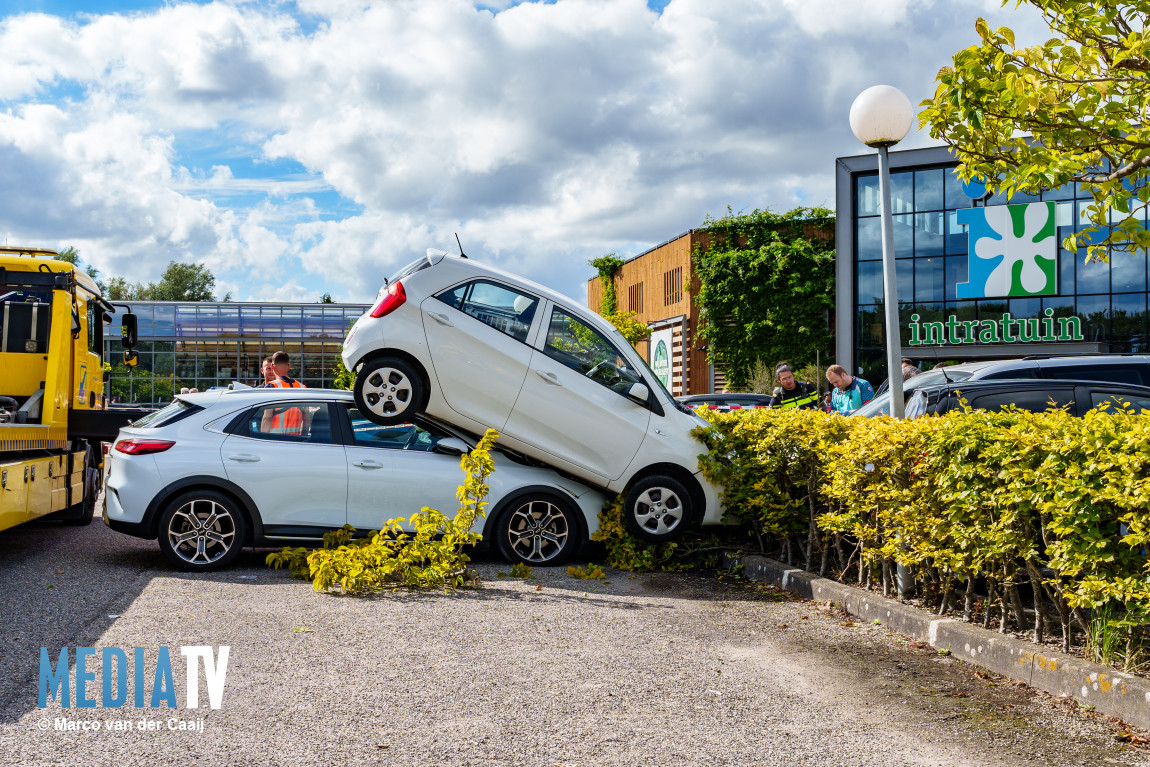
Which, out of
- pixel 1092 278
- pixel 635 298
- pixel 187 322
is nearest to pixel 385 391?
pixel 1092 278

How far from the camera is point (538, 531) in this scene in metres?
8.11

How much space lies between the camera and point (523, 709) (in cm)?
438

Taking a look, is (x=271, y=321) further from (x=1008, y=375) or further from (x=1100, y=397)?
(x=1100, y=397)

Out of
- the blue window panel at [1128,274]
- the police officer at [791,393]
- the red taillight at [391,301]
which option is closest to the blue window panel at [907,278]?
the blue window panel at [1128,274]

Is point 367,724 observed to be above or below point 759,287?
below

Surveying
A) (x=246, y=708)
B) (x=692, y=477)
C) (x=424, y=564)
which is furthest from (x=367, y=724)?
(x=692, y=477)

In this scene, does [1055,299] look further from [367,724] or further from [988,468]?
[367,724]

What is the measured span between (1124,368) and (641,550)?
208 inches

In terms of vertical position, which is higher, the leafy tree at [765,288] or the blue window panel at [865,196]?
the blue window panel at [865,196]

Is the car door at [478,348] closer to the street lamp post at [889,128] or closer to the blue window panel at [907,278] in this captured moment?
the street lamp post at [889,128]

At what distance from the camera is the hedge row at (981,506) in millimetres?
4445

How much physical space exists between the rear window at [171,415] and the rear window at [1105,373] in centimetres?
793

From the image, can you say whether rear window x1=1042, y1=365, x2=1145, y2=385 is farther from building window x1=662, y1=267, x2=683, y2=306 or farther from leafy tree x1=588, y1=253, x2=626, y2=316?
leafy tree x1=588, y1=253, x2=626, y2=316

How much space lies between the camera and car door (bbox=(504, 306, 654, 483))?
802 cm
